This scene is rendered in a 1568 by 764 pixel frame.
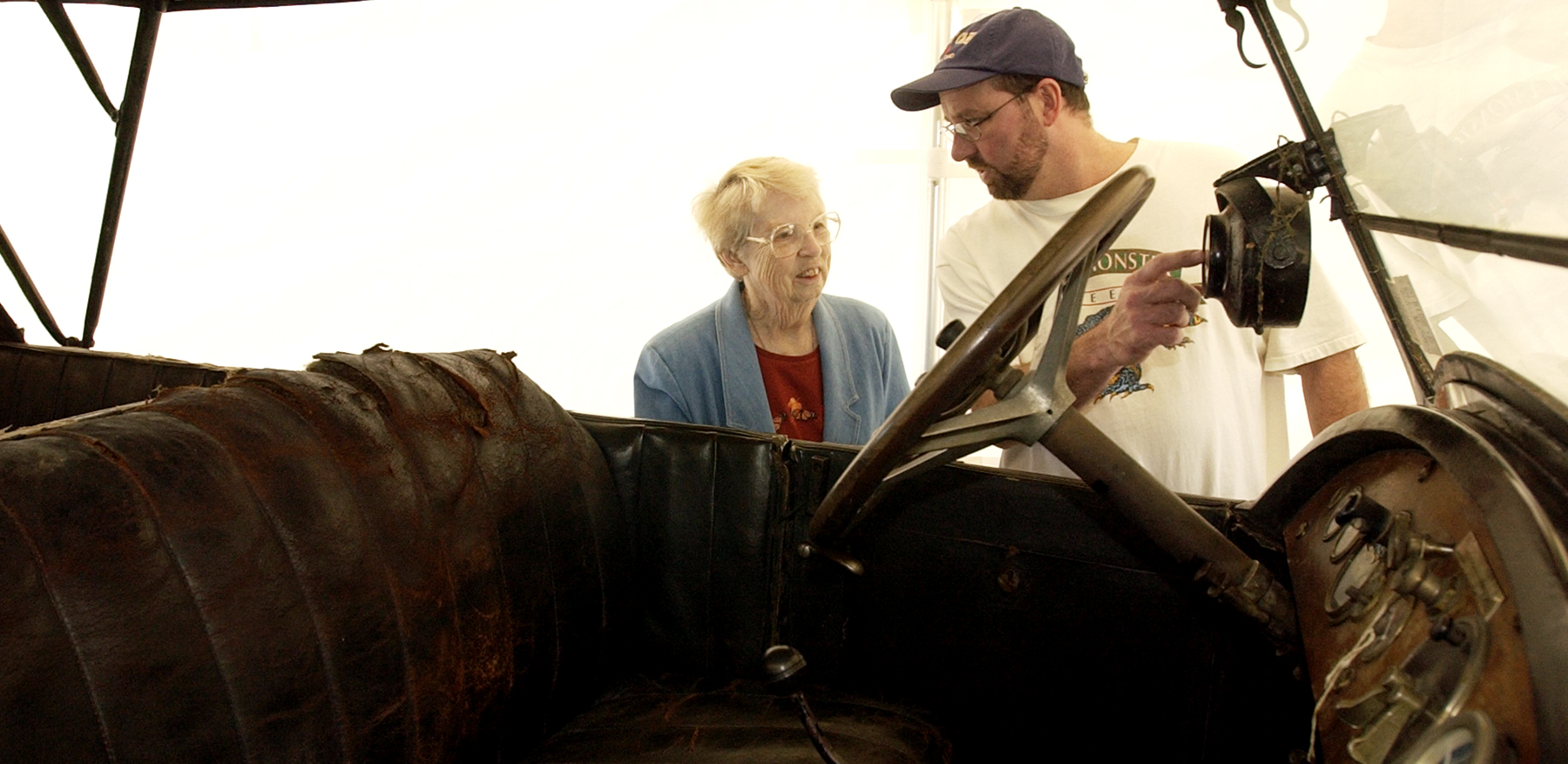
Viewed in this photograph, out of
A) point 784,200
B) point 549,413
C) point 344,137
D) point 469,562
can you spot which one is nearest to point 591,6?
point 344,137

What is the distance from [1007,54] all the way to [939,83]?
137mm

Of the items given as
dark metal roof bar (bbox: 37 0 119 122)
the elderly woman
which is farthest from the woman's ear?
dark metal roof bar (bbox: 37 0 119 122)

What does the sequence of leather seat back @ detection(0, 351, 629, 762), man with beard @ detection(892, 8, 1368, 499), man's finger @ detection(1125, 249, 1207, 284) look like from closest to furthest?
leather seat back @ detection(0, 351, 629, 762)
man's finger @ detection(1125, 249, 1207, 284)
man with beard @ detection(892, 8, 1368, 499)

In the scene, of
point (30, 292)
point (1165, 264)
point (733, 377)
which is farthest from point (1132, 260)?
point (30, 292)

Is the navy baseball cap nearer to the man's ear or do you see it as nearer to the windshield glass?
the man's ear

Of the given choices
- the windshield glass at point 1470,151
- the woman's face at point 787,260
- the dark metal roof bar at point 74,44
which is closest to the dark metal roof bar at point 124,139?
the dark metal roof bar at point 74,44

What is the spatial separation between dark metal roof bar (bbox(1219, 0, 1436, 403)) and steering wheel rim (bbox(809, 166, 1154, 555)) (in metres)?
0.34

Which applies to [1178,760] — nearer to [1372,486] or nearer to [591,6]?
[1372,486]

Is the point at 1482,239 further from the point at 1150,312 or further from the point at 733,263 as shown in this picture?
the point at 733,263

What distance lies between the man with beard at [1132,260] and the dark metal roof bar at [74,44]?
1622 mm

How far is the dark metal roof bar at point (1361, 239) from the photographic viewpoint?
102 centimetres

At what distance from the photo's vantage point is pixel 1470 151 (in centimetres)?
84

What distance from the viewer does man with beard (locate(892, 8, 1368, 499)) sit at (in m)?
1.76

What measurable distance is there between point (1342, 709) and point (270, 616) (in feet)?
3.07
